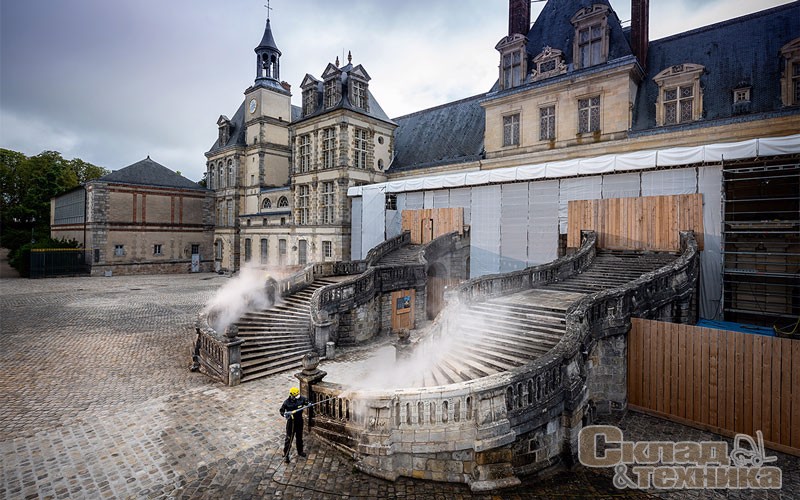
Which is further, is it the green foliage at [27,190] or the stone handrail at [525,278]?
the green foliage at [27,190]

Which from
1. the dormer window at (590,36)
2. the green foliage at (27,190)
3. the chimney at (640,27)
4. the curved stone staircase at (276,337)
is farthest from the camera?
→ the green foliage at (27,190)

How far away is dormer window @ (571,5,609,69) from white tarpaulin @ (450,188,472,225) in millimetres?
8919

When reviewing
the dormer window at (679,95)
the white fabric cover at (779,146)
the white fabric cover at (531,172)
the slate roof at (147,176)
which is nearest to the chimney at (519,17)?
the dormer window at (679,95)

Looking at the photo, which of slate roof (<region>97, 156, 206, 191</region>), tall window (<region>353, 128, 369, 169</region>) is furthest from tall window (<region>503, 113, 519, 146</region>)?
slate roof (<region>97, 156, 206, 191</region>)

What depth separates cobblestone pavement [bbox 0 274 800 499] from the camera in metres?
6.48

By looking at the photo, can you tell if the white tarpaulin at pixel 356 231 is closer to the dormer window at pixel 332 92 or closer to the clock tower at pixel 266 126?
the dormer window at pixel 332 92

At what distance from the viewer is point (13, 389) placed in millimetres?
10000

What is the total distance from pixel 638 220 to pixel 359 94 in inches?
786

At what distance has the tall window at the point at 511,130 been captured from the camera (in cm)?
2288

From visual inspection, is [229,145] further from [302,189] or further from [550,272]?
[550,272]

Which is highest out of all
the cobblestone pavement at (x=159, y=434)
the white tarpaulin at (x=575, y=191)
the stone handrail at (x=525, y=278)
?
the white tarpaulin at (x=575, y=191)

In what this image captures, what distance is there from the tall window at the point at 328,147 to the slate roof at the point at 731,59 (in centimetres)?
1838

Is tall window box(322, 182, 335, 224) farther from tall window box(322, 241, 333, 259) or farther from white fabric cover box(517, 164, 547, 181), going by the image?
white fabric cover box(517, 164, 547, 181)

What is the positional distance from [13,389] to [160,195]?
32430 millimetres
